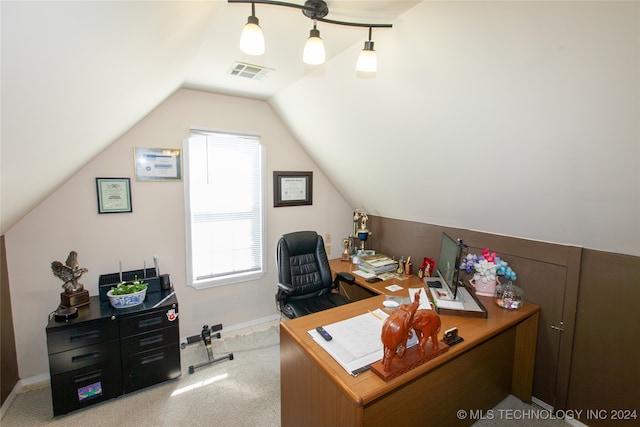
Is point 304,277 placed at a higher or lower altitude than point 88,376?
higher

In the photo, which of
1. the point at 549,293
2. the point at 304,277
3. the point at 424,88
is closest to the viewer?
the point at 424,88

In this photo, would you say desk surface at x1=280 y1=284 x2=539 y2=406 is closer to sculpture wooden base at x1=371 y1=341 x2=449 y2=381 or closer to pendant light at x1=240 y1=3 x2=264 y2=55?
sculpture wooden base at x1=371 y1=341 x2=449 y2=381

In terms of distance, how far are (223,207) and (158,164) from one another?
716mm

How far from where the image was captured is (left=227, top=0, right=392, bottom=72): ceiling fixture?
124 centimetres

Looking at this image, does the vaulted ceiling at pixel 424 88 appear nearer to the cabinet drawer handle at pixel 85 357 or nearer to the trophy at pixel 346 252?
the cabinet drawer handle at pixel 85 357

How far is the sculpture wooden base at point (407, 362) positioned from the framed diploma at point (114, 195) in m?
2.46

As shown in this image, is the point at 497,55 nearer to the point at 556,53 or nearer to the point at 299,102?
the point at 556,53

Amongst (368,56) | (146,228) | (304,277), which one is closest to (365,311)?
(304,277)

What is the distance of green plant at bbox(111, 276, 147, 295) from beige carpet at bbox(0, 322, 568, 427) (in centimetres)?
79

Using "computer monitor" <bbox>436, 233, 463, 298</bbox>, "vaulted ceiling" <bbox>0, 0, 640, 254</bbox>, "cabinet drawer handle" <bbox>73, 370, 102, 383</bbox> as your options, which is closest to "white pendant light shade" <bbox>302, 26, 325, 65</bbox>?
"vaulted ceiling" <bbox>0, 0, 640, 254</bbox>

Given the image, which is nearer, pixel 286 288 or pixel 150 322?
pixel 150 322

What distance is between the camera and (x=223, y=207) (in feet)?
10.0

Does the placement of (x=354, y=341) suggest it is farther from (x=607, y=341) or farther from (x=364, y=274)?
(x=607, y=341)

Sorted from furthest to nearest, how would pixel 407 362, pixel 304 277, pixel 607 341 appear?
pixel 304 277 → pixel 607 341 → pixel 407 362
